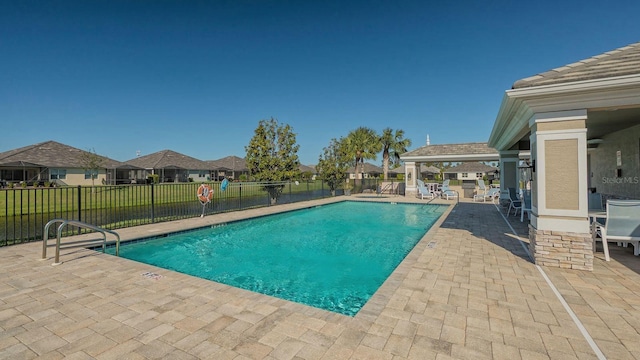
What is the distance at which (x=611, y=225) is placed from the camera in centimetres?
507

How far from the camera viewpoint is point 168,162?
31781 mm

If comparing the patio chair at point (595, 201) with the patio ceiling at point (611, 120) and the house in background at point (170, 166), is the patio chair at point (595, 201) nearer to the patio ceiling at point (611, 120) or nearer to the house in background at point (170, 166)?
the patio ceiling at point (611, 120)

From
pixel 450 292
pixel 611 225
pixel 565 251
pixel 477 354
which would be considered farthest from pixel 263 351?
pixel 611 225

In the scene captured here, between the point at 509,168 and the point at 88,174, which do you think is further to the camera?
the point at 88,174

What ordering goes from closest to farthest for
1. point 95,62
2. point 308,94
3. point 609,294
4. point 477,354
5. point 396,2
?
1. point 477,354
2. point 609,294
3. point 396,2
4. point 95,62
5. point 308,94

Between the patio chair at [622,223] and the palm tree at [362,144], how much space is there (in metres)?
21.6

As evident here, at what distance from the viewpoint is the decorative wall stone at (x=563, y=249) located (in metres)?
4.53

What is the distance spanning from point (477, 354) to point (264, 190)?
12891 mm

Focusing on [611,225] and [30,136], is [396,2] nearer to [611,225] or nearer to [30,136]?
[611,225]

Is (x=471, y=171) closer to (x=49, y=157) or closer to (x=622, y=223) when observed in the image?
(x=622, y=223)

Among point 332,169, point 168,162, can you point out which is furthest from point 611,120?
point 168,162

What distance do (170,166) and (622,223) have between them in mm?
33726

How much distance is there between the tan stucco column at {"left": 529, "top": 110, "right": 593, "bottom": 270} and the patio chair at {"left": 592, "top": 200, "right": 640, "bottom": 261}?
0.90m

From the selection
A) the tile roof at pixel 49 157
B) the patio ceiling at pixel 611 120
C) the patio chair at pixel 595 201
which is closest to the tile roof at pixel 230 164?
the tile roof at pixel 49 157
